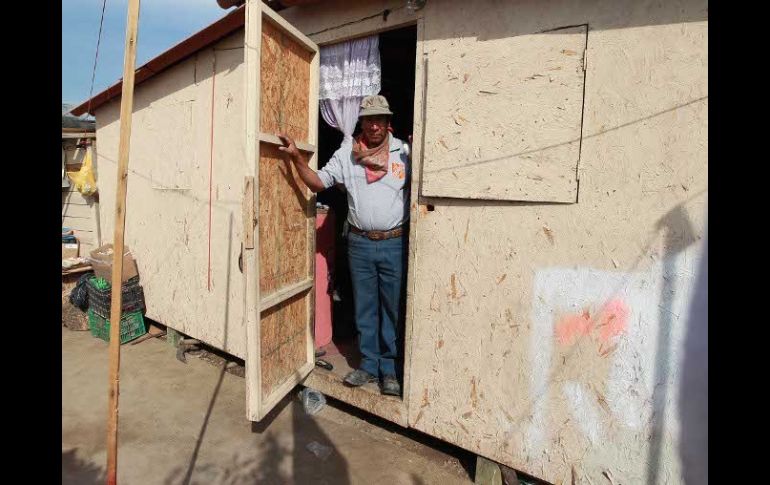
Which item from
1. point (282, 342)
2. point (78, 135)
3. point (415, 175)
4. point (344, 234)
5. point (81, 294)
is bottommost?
point (81, 294)

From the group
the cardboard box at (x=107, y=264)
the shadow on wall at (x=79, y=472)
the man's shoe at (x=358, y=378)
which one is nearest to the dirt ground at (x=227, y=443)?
the shadow on wall at (x=79, y=472)

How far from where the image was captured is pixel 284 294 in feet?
10.9

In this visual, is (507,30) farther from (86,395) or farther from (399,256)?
(86,395)

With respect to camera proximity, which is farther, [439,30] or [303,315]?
[303,315]

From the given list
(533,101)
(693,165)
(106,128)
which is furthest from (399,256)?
(106,128)

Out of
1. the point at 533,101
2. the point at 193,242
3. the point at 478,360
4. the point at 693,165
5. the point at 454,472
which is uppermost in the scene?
the point at 533,101

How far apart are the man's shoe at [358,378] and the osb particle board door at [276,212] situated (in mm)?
393

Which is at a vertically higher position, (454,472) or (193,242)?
(193,242)

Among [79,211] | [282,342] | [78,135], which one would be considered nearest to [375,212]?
[282,342]

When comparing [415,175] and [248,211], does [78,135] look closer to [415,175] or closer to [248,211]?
Result: [248,211]

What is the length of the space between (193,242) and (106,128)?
2.61 m

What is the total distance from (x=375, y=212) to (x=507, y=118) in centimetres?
116

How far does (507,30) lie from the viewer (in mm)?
2689

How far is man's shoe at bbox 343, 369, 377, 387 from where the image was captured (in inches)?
141
